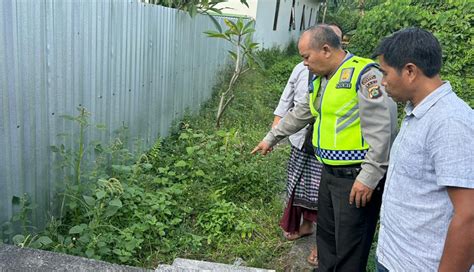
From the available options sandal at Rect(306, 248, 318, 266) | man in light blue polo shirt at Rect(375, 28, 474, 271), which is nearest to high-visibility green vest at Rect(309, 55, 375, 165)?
man in light blue polo shirt at Rect(375, 28, 474, 271)

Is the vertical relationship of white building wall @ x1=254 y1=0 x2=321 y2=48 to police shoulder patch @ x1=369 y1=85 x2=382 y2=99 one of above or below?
above

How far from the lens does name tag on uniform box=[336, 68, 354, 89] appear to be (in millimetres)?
2285

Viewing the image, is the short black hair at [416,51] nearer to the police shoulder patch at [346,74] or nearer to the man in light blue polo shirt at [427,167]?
the man in light blue polo shirt at [427,167]

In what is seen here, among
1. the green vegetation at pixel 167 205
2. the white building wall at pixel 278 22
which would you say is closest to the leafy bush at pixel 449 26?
the green vegetation at pixel 167 205

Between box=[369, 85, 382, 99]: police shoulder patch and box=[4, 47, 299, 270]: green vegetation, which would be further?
box=[4, 47, 299, 270]: green vegetation

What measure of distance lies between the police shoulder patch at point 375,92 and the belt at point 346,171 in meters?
0.42

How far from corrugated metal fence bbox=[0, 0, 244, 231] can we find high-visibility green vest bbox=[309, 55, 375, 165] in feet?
6.32

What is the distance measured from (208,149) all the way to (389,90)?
3.50 m

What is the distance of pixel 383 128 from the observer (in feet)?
7.07

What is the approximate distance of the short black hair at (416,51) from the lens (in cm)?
149

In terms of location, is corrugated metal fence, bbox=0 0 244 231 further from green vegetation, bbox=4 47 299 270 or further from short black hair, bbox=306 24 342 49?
Answer: short black hair, bbox=306 24 342 49

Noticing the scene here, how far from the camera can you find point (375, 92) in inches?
85.0

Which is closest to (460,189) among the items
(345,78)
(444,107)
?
(444,107)

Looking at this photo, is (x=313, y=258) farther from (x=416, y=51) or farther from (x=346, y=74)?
(x=416, y=51)
